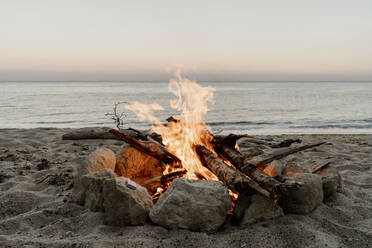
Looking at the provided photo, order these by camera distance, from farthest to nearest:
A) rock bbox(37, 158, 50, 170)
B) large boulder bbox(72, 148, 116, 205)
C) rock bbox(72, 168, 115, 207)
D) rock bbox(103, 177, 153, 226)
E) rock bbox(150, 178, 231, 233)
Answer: rock bbox(37, 158, 50, 170)
large boulder bbox(72, 148, 116, 205)
rock bbox(72, 168, 115, 207)
rock bbox(103, 177, 153, 226)
rock bbox(150, 178, 231, 233)

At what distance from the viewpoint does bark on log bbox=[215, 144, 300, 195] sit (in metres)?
3.13

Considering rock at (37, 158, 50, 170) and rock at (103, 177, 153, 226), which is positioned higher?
rock at (103, 177, 153, 226)

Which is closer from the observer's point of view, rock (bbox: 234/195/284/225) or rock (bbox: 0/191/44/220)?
rock (bbox: 234/195/284/225)

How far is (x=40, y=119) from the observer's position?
21.9 m

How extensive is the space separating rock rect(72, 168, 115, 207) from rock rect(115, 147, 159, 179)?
0.76 metres

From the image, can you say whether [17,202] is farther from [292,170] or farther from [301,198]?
[292,170]

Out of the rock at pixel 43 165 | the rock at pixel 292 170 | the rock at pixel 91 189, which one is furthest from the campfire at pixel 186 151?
the rock at pixel 43 165

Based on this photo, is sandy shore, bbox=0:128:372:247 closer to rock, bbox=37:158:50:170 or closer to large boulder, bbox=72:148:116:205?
large boulder, bbox=72:148:116:205

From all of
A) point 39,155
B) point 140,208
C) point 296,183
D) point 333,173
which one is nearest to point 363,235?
point 296,183

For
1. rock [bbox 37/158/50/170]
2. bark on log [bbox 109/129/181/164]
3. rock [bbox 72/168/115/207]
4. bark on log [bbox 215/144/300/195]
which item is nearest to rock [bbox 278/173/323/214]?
bark on log [bbox 215/144/300/195]

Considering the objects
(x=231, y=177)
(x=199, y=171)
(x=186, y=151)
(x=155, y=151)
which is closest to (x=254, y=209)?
(x=231, y=177)

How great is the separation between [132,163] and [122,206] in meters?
1.62

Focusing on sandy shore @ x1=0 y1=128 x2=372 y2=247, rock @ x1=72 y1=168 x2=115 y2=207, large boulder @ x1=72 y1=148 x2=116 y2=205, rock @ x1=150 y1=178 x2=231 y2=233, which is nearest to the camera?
sandy shore @ x1=0 y1=128 x2=372 y2=247

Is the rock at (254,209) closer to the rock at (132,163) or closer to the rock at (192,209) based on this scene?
the rock at (192,209)
